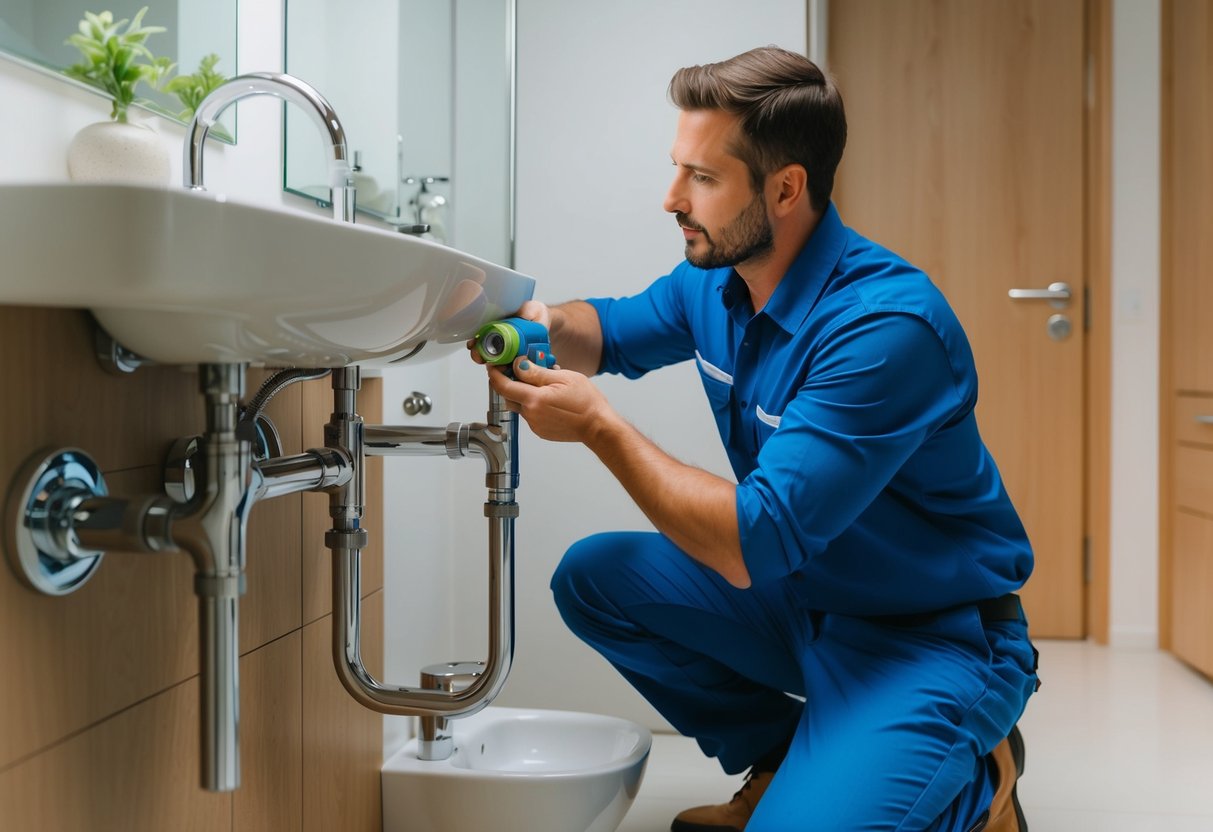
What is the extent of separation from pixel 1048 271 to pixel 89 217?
2756 millimetres

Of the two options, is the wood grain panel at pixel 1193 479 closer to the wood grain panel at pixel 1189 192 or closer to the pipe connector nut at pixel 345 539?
the wood grain panel at pixel 1189 192

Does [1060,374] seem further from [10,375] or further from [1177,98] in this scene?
[10,375]

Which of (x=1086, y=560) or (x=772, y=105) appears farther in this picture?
(x=1086, y=560)

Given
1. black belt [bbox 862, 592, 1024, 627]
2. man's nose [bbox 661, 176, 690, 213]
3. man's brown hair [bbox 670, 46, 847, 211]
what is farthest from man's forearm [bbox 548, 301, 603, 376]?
black belt [bbox 862, 592, 1024, 627]

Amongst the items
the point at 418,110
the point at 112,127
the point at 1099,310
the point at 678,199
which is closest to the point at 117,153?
the point at 112,127

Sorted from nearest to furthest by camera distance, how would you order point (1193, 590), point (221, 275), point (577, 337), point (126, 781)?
point (221, 275), point (126, 781), point (577, 337), point (1193, 590)

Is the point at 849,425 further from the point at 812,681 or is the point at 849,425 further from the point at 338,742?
the point at 338,742

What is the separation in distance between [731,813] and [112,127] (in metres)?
1.20

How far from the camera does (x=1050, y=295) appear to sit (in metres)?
2.90

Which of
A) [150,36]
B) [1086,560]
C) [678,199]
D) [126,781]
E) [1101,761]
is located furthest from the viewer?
[1086,560]

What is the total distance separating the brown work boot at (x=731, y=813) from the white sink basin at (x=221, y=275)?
92cm

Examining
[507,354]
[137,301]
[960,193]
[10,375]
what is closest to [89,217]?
[137,301]

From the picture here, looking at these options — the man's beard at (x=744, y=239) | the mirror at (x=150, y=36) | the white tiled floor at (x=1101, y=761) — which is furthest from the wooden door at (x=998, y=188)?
the mirror at (x=150, y=36)

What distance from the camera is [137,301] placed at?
653 millimetres
